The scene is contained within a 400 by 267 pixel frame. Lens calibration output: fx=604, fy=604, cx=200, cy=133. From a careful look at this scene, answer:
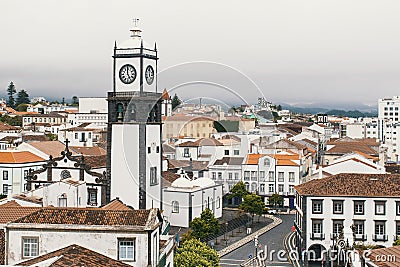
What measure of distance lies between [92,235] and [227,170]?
373 centimetres

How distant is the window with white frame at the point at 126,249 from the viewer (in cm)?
1441

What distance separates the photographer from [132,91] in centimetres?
2977

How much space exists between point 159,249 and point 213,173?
9.06ft

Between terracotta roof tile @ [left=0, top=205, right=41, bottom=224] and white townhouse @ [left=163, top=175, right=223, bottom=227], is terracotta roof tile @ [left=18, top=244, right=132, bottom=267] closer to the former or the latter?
terracotta roof tile @ [left=0, top=205, right=41, bottom=224]

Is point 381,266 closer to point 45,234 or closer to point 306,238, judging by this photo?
point 45,234

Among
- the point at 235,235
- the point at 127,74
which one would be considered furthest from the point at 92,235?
the point at 235,235

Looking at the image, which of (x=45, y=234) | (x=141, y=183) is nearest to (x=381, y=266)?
(x=45, y=234)

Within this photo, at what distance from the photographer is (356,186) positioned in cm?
3081

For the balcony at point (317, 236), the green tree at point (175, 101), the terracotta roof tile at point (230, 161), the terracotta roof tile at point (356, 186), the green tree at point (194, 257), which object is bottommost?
the balcony at point (317, 236)

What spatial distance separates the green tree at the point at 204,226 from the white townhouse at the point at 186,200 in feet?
2.72

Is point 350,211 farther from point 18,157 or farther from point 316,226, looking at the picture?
point 18,157

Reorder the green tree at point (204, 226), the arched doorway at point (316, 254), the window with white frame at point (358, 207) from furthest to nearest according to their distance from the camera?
the green tree at point (204, 226) → the window with white frame at point (358, 207) → the arched doorway at point (316, 254)

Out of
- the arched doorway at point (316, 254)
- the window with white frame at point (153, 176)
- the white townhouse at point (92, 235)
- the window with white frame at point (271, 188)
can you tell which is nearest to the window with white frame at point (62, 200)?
the window with white frame at point (153, 176)

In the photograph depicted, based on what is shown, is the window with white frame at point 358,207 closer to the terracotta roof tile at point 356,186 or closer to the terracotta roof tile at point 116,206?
the terracotta roof tile at point 356,186
